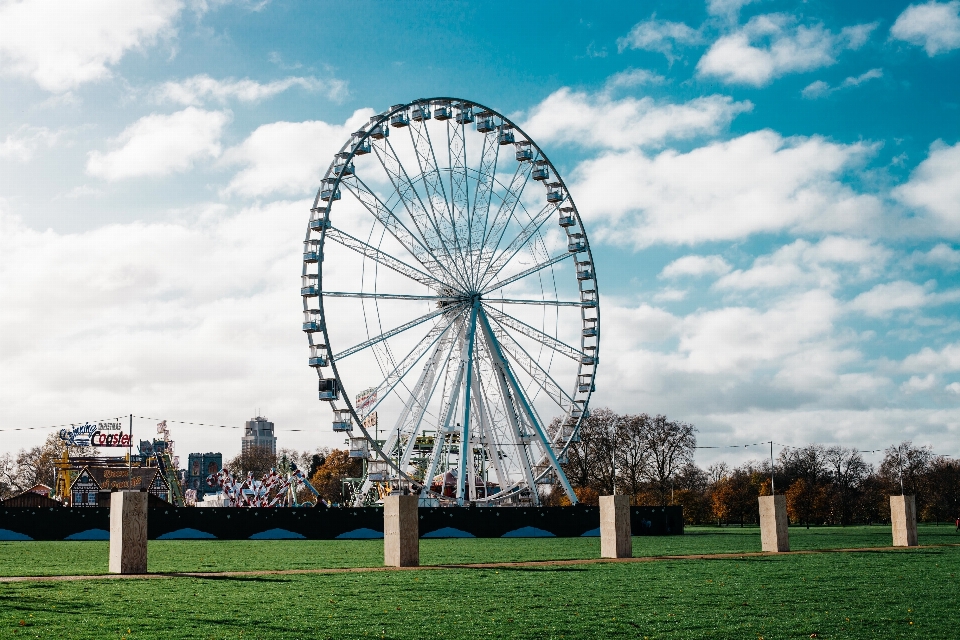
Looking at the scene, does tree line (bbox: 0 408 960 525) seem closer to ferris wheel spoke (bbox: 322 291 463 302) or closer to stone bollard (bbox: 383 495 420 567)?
ferris wheel spoke (bbox: 322 291 463 302)

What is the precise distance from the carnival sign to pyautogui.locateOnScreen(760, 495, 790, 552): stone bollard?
49.7 meters

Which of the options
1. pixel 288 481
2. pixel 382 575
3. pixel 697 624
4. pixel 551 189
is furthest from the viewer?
pixel 288 481

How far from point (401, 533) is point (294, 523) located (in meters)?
21.5

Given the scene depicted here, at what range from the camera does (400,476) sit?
47.5 meters

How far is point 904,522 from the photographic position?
36219 mm

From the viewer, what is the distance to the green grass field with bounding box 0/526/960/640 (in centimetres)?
1377

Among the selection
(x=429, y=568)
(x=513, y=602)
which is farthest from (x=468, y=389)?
(x=513, y=602)

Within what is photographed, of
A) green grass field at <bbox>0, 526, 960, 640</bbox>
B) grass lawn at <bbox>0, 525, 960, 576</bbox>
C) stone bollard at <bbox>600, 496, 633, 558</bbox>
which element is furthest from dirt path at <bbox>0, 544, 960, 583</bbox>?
grass lawn at <bbox>0, 525, 960, 576</bbox>

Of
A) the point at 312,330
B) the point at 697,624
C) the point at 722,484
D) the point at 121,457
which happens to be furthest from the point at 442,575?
the point at 722,484

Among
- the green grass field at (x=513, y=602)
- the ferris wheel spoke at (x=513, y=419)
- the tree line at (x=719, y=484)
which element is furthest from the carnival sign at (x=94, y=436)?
the green grass field at (x=513, y=602)

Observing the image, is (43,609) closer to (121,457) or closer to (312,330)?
(312,330)

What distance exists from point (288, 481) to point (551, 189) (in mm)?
22896

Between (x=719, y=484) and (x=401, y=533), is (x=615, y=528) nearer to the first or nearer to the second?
(x=401, y=533)

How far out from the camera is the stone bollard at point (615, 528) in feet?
95.3
